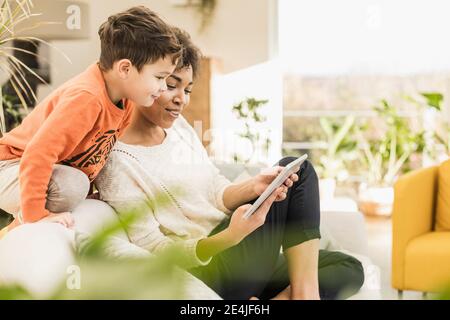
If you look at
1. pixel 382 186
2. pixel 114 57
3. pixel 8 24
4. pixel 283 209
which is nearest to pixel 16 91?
pixel 8 24

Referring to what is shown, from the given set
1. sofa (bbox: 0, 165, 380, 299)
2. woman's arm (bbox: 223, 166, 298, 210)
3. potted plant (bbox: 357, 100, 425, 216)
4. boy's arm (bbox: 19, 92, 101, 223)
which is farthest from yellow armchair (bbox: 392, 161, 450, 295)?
boy's arm (bbox: 19, 92, 101, 223)

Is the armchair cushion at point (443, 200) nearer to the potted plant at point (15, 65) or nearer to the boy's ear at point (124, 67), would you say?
the boy's ear at point (124, 67)

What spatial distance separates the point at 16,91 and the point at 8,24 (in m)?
0.14

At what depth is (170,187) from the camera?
1244mm

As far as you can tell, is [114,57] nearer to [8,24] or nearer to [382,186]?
[8,24]

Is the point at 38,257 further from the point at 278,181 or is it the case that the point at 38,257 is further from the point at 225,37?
the point at 225,37

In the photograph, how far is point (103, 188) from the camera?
1.18 m

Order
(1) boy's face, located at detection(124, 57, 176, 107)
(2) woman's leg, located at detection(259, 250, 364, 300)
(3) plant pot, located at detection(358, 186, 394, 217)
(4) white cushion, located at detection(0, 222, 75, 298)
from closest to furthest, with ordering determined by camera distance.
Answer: (4) white cushion, located at detection(0, 222, 75, 298)
(1) boy's face, located at detection(124, 57, 176, 107)
(2) woman's leg, located at detection(259, 250, 364, 300)
(3) plant pot, located at detection(358, 186, 394, 217)

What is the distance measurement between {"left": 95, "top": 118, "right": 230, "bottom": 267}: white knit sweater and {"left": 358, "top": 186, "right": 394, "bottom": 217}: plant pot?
1.04 ft

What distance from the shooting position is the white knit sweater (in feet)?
3.90

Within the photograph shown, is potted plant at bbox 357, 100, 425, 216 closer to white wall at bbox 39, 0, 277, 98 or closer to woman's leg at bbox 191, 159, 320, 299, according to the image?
woman's leg at bbox 191, 159, 320, 299

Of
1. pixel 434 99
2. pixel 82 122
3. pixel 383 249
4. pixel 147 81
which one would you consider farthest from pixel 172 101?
pixel 383 249

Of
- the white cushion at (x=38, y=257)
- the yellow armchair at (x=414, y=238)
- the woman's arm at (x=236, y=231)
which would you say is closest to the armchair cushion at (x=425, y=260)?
the yellow armchair at (x=414, y=238)

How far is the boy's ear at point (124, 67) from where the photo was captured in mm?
1130
